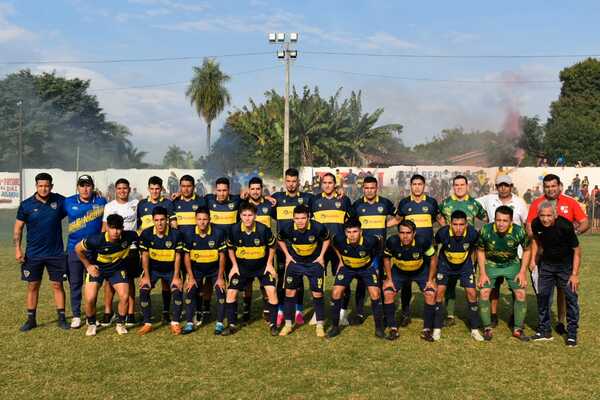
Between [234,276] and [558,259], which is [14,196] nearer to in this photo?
[234,276]

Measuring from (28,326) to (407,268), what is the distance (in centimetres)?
537

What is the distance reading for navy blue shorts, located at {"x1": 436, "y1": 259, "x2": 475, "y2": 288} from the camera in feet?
24.1

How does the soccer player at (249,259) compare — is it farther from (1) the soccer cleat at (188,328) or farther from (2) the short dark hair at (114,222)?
(2) the short dark hair at (114,222)

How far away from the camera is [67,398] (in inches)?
204

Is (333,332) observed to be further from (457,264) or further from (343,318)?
(457,264)

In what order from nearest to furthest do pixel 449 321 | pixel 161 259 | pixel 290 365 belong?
pixel 290 365
pixel 161 259
pixel 449 321

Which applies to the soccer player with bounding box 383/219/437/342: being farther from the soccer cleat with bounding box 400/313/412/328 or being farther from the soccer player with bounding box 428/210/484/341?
the soccer cleat with bounding box 400/313/412/328

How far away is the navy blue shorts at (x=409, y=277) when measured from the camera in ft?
24.6

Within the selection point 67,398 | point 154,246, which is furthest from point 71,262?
point 67,398

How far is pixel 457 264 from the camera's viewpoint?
7.39 m

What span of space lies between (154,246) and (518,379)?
4884mm

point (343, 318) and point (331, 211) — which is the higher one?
point (331, 211)

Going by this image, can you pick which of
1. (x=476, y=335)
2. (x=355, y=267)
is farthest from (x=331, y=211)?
(x=476, y=335)

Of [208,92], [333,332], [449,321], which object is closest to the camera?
[333,332]
